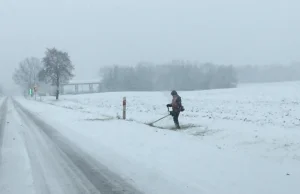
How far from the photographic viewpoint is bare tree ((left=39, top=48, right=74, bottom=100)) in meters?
63.9

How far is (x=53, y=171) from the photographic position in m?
7.66

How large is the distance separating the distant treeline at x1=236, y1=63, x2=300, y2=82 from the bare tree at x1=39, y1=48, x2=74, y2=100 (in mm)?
82832

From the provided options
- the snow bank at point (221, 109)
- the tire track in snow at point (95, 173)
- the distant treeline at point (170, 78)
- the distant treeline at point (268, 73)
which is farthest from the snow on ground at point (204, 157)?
the distant treeline at point (268, 73)

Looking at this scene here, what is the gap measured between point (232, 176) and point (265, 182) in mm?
669

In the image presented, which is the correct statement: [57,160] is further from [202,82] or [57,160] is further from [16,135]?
[202,82]

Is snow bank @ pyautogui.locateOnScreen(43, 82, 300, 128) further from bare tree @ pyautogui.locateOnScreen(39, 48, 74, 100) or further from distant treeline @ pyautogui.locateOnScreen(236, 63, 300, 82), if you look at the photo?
distant treeline @ pyautogui.locateOnScreen(236, 63, 300, 82)

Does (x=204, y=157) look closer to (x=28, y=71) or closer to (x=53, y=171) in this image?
(x=53, y=171)

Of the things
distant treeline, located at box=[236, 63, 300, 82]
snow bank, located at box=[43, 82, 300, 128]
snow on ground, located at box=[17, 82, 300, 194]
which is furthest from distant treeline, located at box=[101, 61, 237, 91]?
snow on ground, located at box=[17, 82, 300, 194]

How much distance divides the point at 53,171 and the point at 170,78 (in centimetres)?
9773

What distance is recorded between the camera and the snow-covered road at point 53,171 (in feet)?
20.7

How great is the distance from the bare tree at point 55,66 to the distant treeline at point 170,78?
2910 cm

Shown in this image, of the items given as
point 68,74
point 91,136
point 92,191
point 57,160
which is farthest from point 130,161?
point 68,74

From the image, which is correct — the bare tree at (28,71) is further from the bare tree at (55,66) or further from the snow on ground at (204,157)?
the snow on ground at (204,157)

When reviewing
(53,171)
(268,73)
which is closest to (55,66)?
(53,171)
